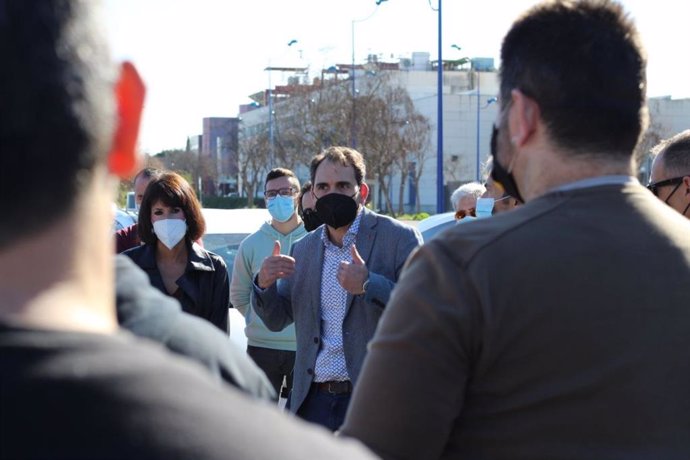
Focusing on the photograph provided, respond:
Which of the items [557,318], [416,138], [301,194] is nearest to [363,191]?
[301,194]

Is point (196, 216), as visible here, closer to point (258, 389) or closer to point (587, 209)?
point (587, 209)

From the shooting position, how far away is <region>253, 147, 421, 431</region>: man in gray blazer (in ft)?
16.3

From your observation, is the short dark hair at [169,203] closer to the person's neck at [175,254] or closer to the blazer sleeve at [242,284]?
the person's neck at [175,254]

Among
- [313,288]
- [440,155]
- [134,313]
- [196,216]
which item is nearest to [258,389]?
[134,313]

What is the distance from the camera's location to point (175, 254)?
6.03 metres

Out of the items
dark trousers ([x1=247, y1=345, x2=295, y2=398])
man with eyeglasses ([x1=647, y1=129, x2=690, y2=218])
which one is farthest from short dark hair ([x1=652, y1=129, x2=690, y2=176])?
dark trousers ([x1=247, y1=345, x2=295, y2=398])

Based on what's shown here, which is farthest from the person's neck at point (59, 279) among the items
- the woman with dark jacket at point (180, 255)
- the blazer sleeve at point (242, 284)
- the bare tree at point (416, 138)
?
the bare tree at point (416, 138)

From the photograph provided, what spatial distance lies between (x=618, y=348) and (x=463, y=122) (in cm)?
7641

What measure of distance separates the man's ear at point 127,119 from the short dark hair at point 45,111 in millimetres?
83

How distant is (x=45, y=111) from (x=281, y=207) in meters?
6.28

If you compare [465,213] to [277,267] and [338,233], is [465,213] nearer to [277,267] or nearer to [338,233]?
[338,233]

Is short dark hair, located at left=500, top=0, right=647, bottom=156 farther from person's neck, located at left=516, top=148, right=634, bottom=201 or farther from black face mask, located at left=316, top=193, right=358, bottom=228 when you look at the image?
black face mask, located at left=316, top=193, right=358, bottom=228

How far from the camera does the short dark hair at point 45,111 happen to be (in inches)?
45.1

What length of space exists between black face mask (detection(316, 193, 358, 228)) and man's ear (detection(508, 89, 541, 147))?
3.01 metres
